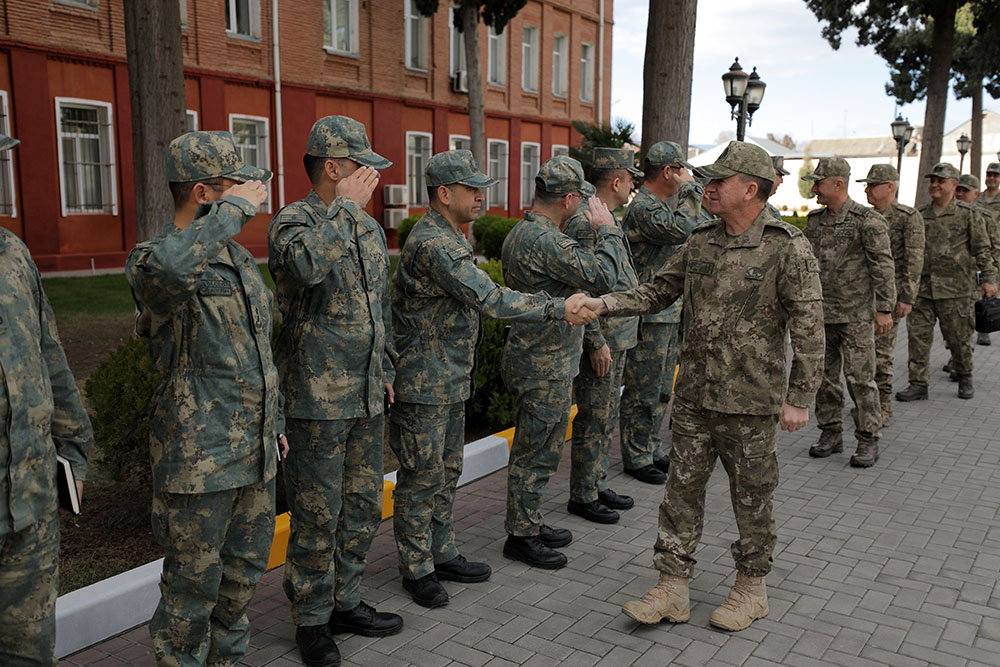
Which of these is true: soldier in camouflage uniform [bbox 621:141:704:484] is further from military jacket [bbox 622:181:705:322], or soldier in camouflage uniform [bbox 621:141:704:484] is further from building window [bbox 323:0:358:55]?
building window [bbox 323:0:358:55]

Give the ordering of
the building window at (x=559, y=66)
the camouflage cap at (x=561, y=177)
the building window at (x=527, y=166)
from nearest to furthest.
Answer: the camouflage cap at (x=561, y=177) → the building window at (x=527, y=166) → the building window at (x=559, y=66)

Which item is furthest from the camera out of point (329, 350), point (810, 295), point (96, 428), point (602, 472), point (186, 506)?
point (602, 472)

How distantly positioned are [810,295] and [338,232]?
216 centimetres

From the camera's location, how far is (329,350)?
12.2 ft

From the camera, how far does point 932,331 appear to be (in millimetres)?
9055

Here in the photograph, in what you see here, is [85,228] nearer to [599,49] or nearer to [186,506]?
[186,506]

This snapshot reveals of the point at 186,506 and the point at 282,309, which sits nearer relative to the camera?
the point at 186,506

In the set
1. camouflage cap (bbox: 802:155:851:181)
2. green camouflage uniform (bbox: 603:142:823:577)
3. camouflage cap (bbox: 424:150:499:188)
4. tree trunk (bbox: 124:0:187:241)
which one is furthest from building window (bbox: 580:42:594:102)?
green camouflage uniform (bbox: 603:142:823:577)

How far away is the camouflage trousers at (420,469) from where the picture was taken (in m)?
4.29

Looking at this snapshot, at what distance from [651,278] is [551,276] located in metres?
1.76

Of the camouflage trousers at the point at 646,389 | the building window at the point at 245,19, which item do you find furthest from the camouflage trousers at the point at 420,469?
the building window at the point at 245,19

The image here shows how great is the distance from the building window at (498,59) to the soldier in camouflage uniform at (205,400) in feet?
83.8

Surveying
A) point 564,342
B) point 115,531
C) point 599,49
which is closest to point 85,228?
point 115,531

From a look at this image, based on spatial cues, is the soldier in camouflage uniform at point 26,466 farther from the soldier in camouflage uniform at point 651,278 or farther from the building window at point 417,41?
the building window at point 417,41
